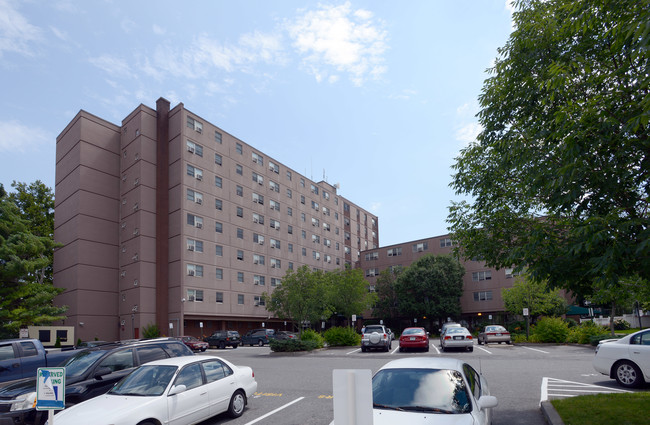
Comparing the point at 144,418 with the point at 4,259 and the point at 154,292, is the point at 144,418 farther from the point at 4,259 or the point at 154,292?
the point at 154,292

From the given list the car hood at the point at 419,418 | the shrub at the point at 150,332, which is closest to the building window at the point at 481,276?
the shrub at the point at 150,332

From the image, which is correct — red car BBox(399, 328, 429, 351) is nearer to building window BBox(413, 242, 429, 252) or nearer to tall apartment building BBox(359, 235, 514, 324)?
tall apartment building BBox(359, 235, 514, 324)

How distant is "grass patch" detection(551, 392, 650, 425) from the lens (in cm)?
770

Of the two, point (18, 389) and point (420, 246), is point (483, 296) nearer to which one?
point (420, 246)

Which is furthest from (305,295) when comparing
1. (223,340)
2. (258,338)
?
(258,338)

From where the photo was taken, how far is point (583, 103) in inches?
291

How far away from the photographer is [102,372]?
398 inches

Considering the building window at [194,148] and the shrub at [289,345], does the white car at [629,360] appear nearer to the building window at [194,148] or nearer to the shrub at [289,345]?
the shrub at [289,345]

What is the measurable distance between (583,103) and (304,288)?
114ft

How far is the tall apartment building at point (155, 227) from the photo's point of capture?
45969mm

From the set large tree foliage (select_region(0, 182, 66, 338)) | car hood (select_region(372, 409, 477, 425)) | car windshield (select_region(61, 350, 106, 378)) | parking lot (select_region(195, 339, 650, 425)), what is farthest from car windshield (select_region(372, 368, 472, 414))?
large tree foliage (select_region(0, 182, 66, 338))

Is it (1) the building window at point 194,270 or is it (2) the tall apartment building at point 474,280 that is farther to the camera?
(2) the tall apartment building at point 474,280

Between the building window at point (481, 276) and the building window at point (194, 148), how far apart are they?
38227 mm

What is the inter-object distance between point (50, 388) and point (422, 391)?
201 inches
